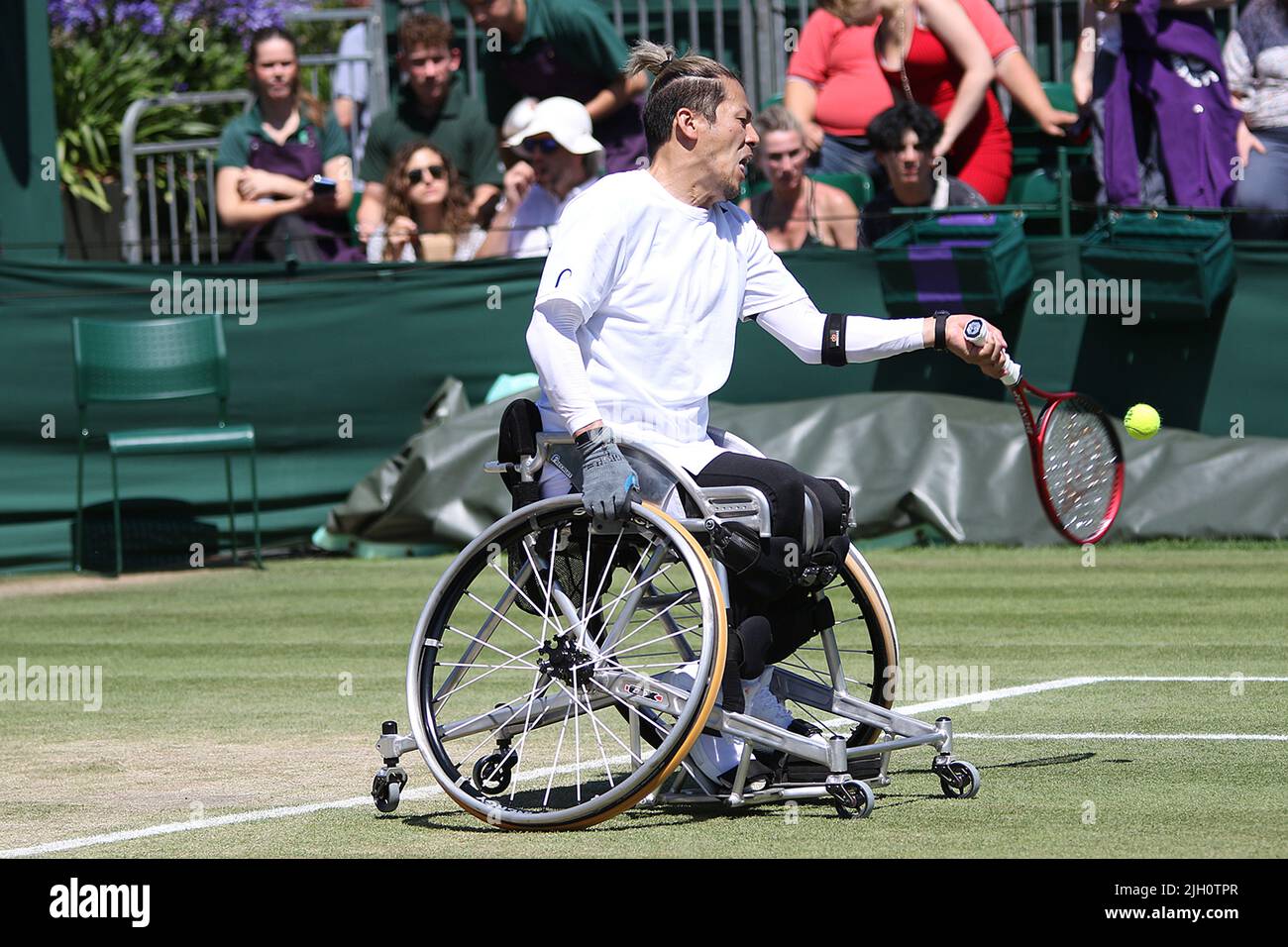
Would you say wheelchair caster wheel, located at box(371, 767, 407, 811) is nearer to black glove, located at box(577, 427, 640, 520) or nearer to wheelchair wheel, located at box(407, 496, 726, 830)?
wheelchair wheel, located at box(407, 496, 726, 830)

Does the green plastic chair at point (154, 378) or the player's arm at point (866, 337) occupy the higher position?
the player's arm at point (866, 337)

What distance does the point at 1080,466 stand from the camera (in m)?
6.34

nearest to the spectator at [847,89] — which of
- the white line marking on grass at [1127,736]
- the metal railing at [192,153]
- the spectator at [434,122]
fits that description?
the spectator at [434,122]

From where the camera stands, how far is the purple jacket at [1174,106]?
41.0 ft

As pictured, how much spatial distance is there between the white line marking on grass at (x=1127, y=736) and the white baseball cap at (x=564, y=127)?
6.38m

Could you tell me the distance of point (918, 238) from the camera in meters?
12.4

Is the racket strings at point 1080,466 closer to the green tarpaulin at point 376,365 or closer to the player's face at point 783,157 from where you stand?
the green tarpaulin at point 376,365

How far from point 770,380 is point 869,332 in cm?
713

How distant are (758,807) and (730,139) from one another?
1.78 m

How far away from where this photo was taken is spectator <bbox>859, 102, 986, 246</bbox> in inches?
496

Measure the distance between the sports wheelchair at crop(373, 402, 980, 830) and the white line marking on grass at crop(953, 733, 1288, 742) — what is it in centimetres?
89

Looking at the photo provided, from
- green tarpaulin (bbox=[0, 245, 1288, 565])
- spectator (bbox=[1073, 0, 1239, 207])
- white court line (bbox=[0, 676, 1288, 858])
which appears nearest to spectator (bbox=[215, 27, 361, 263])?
green tarpaulin (bbox=[0, 245, 1288, 565])

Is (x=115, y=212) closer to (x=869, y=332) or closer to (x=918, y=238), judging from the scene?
(x=918, y=238)

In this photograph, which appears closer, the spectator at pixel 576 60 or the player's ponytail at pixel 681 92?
the player's ponytail at pixel 681 92
